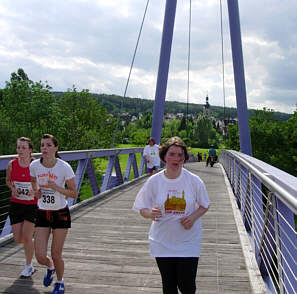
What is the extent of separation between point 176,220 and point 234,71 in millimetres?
12492

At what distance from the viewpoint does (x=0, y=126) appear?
2825cm

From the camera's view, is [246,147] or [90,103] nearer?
[246,147]

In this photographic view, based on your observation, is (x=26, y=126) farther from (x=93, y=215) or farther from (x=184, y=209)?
(x=184, y=209)

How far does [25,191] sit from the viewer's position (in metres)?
3.26

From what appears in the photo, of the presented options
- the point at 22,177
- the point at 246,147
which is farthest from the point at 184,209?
the point at 246,147

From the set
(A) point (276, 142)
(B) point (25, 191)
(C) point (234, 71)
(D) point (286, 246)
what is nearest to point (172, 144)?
(D) point (286, 246)

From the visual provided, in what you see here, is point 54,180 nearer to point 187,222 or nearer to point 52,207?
point 52,207

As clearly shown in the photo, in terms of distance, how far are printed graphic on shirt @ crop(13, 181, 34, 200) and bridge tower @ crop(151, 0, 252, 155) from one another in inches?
440

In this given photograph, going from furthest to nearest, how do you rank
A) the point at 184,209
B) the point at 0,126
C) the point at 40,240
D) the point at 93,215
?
the point at 0,126 < the point at 93,215 < the point at 40,240 < the point at 184,209

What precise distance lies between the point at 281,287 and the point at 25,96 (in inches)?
1310

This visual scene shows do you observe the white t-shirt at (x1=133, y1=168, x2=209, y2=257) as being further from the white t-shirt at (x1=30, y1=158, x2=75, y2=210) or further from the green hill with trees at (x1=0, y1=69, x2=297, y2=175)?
the green hill with trees at (x1=0, y1=69, x2=297, y2=175)

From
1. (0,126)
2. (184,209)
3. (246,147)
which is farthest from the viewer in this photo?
(0,126)

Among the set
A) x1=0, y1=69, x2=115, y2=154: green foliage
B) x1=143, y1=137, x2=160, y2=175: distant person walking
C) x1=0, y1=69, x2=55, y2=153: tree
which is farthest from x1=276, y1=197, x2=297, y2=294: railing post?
x1=0, y1=69, x2=55, y2=153: tree

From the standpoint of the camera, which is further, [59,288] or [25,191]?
[25,191]
